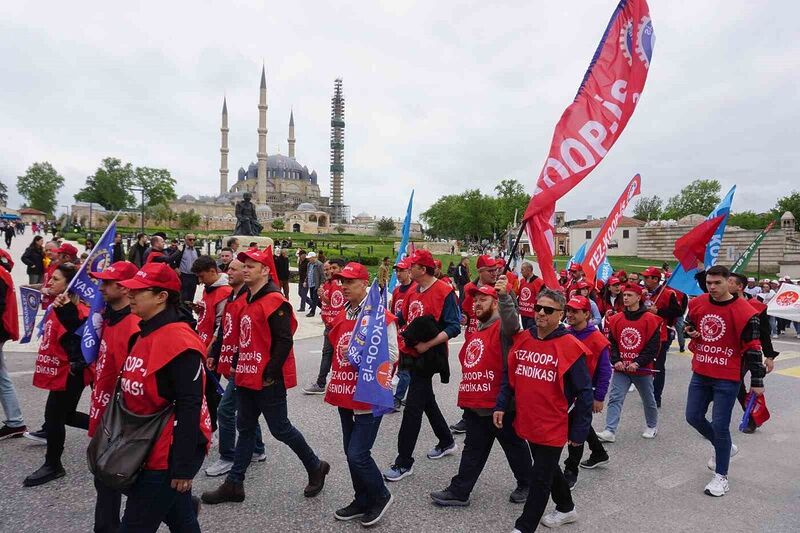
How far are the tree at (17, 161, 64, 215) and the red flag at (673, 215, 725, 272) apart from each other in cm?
12025

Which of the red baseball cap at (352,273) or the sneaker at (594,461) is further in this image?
the sneaker at (594,461)

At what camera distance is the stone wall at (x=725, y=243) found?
161 ft

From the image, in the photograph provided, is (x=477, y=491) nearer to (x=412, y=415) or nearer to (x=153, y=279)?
(x=412, y=415)

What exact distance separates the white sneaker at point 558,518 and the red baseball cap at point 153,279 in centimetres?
316

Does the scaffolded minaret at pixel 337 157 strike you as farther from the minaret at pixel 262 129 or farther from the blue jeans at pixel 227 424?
the blue jeans at pixel 227 424

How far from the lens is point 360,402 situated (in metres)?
3.75

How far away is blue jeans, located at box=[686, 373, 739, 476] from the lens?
457 centimetres

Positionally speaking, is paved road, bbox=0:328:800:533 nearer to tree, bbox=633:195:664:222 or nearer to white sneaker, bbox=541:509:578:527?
A: white sneaker, bbox=541:509:578:527

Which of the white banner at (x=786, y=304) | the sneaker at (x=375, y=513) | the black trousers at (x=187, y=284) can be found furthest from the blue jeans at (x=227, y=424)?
the white banner at (x=786, y=304)

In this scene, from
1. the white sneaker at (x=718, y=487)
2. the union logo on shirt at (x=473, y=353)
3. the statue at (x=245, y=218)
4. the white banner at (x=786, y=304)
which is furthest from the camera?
the statue at (x=245, y=218)

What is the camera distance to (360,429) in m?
3.81

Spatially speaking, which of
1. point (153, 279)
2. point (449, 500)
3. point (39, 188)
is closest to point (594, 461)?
point (449, 500)

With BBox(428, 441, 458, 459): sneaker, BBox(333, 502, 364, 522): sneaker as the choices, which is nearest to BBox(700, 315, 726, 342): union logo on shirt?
BBox(428, 441, 458, 459): sneaker

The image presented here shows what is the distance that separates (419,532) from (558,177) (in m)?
3.27
